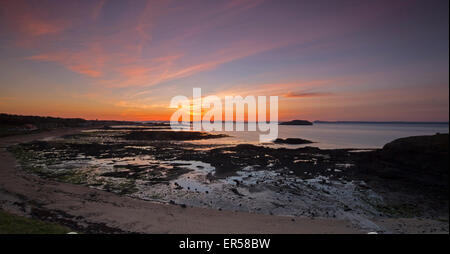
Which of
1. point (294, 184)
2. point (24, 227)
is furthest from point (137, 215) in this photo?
point (294, 184)

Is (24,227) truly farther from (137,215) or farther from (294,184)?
(294,184)

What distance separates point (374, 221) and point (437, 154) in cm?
1423

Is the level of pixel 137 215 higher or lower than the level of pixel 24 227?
lower

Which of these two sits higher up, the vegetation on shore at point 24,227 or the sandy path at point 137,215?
the vegetation on shore at point 24,227

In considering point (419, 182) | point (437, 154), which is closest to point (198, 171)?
point (419, 182)

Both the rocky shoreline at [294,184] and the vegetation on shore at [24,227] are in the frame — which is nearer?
the vegetation on shore at [24,227]

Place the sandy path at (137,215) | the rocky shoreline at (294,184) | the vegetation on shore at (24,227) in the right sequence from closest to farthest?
1. the vegetation on shore at (24,227)
2. the sandy path at (137,215)
3. the rocky shoreline at (294,184)

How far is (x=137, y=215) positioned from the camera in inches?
397

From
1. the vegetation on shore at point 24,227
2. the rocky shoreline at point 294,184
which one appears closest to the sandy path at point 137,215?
the rocky shoreline at point 294,184

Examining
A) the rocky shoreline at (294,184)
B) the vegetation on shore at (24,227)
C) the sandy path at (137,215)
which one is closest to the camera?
the vegetation on shore at (24,227)

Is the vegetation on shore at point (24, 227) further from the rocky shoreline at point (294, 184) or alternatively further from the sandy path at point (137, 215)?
the rocky shoreline at point (294, 184)

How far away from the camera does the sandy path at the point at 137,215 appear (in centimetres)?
903

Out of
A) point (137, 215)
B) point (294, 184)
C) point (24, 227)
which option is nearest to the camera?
point (24, 227)

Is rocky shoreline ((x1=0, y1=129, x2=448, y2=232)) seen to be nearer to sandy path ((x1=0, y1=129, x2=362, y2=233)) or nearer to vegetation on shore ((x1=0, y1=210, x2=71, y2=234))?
sandy path ((x1=0, y1=129, x2=362, y2=233))
